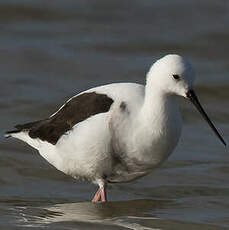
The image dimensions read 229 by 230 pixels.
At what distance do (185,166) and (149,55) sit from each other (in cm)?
464

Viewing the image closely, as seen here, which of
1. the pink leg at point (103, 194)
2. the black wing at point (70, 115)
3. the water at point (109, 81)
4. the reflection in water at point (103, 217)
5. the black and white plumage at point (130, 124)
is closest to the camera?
the reflection in water at point (103, 217)

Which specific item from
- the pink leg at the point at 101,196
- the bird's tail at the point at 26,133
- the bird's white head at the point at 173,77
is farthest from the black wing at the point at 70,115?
the pink leg at the point at 101,196

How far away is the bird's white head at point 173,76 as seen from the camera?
806cm

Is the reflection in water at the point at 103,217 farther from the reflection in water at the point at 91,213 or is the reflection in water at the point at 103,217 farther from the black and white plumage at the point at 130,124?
the black and white plumage at the point at 130,124

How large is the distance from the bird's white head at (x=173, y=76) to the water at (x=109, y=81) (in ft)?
3.88

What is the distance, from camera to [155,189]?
1009 cm

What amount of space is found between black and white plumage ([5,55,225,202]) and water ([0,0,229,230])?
1.63 feet

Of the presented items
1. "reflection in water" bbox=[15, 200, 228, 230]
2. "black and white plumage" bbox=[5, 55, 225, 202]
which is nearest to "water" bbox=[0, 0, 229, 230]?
"reflection in water" bbox=[15, 200, 228, 230]

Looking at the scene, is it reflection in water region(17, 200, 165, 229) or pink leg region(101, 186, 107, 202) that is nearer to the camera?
reflection in water region(17, 200, 165, 229)

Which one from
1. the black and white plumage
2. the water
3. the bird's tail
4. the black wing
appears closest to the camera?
the black and white plumage

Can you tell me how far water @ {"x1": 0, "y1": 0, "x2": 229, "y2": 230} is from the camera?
862 cm

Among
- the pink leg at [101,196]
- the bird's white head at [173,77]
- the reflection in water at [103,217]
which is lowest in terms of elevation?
the reflection in water at [103,217]

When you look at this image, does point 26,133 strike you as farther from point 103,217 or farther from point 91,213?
point 103,217

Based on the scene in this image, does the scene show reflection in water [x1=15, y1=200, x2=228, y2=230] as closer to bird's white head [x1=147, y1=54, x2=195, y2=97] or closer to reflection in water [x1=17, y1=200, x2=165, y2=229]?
reflection in water [x1=17, y1=200, x2=165, y2=229]
